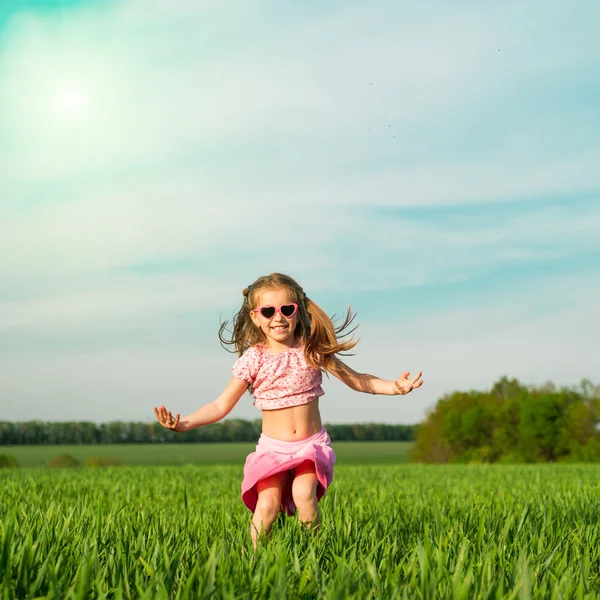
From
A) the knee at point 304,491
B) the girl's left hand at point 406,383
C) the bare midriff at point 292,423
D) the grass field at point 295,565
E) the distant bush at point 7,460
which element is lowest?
the distant bush at point 7,460

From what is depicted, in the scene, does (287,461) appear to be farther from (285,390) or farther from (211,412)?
(211,412)

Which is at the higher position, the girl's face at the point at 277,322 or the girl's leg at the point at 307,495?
the girl's face at the point at 277,322

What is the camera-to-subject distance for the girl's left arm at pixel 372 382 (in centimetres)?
452

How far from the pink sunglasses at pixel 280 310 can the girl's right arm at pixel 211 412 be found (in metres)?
0.49

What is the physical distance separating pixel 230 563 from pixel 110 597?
0.51m

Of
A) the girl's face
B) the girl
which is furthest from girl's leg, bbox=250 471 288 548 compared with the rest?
the girl's face

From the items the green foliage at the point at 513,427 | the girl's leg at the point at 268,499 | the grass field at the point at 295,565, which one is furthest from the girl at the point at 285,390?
the green foliage at the point at 513,427

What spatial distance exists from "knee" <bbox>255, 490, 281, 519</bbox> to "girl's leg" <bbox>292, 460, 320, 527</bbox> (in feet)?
0.48

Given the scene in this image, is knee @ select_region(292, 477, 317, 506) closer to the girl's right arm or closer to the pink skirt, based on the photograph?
the pink skirt

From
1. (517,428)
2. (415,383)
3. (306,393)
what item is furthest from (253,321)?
(517,428)

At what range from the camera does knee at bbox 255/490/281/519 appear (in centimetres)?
447

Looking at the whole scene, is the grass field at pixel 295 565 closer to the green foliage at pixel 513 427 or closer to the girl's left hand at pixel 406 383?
the girl's left hand at pixel 406 383

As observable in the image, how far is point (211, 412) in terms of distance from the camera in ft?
15.7

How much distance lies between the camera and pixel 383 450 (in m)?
66.5
